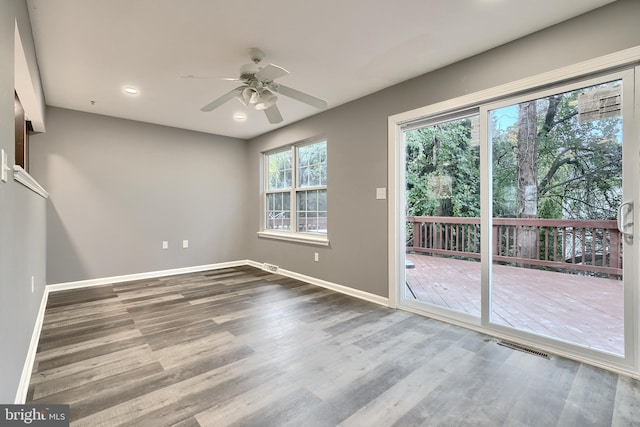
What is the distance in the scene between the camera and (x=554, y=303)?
7.95 feet

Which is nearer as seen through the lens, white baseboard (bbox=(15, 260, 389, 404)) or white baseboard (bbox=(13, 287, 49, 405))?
white baseboard (bbox=(13, 287, 49, 405))

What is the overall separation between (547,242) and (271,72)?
2.57m

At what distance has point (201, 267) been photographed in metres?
5.17

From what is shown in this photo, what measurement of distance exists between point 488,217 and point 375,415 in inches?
75.1

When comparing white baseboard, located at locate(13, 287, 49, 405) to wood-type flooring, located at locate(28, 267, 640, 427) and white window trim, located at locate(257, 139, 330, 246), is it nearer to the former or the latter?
wood-type flooring, located at locate(28, 267, 640, 427)

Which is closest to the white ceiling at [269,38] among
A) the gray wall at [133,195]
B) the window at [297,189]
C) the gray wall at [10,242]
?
the gray wall at [10,242]

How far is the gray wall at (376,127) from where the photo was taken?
206 centimetres

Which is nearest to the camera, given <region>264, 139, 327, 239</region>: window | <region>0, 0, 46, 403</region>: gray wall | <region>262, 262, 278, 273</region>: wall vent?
<region>0, 0, 46, 403</region>: gray wall

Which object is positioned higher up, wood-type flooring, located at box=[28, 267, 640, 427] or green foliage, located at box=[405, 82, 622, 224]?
green foliage, located at box=[405, 82, 622, 224]

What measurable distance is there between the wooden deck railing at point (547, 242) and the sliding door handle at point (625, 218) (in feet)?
0.22

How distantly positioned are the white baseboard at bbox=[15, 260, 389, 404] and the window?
0.73 m

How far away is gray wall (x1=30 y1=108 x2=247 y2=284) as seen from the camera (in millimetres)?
3934

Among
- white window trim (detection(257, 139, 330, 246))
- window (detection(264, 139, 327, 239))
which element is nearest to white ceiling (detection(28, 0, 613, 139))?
window (detection(264, 139, 327, 239))

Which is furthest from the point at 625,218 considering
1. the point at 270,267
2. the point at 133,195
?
the point at 133,195
